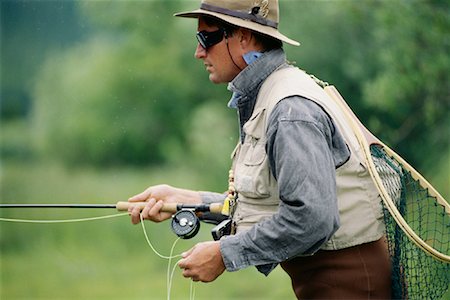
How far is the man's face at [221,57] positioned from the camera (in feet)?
9.43

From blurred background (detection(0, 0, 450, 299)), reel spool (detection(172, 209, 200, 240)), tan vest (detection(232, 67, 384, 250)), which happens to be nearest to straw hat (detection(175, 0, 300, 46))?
tan vest (detection(232, 67, 384, 250))

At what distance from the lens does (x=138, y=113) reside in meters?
8.53

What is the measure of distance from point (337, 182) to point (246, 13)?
0.53m

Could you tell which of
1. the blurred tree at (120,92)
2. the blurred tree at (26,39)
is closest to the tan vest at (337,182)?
the blurred tree at (120,92)

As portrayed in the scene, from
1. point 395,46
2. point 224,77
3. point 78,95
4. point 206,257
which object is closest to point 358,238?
point 206,257

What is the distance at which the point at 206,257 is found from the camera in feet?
8.59

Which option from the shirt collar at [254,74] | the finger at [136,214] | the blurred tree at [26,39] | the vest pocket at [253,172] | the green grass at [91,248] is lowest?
the green grass at [91,248]

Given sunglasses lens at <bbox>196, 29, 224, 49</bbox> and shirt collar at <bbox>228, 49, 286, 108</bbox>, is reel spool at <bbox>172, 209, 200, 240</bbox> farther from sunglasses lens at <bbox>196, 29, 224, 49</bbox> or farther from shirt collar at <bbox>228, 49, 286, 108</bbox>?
sunglasses lens at <bbox>196, 29, 224, 49</bbox>

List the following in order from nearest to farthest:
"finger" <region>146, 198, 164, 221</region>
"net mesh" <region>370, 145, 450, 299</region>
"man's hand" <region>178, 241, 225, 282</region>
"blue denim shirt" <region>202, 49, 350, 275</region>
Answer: "blue denim shirt" <region>202, 49, 350, 275</region>
"man's hand" <region>178, 241, 225, 282</region>
"net mesh" <region>370, 145, 450, 299</region>
"finger" <region>146, 198, 164, 221</region>

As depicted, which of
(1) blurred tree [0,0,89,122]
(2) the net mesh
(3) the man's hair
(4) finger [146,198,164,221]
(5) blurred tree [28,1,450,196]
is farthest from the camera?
(1) blurred tree [0,0,89,122]

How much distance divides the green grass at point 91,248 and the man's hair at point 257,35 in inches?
162

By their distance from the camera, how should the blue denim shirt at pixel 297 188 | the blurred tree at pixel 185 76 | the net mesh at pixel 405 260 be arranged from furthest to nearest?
the blurred tree at pixel 185 76 < the net mesh at pixel 405 260 < the blue denim shirt at pixel 297 188

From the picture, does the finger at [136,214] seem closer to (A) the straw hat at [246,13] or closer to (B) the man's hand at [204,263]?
(B) the man's hand at [204,263]

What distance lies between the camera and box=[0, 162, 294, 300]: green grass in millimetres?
7184
